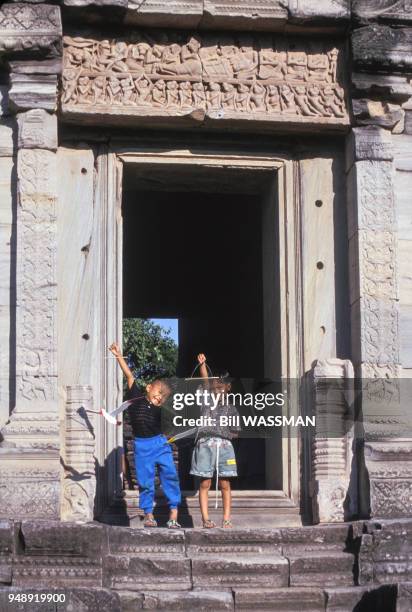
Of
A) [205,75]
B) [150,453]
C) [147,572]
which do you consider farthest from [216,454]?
[205,75]

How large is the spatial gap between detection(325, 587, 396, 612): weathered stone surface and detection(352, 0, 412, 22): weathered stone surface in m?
4.80

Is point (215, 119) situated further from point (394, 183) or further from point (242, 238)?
point (242, 238)

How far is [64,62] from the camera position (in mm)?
10508

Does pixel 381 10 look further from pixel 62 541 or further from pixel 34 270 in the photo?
pixel 62 541

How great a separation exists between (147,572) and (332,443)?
7.15ft

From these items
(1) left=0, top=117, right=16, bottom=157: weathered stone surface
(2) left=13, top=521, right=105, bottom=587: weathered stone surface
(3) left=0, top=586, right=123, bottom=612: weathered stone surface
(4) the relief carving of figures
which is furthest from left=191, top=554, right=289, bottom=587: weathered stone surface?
(4) the relief carving of figures

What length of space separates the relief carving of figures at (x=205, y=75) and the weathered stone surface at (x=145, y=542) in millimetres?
3583

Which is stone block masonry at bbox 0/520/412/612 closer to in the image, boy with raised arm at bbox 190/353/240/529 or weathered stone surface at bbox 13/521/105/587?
weathered stone surface at bbox 13/521/105/587

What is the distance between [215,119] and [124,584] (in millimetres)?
4028

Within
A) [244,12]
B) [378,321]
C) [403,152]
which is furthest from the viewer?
[403,152]

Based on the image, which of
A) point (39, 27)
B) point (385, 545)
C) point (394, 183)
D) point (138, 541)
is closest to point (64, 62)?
point (39, 27)

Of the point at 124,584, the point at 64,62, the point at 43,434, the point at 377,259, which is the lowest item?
the point at 124,584

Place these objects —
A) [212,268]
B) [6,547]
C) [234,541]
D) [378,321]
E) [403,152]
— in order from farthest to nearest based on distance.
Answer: [212,268] < [403,152] < [378,321] < [234,541] < [6,547]

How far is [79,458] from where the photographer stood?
9.99m
